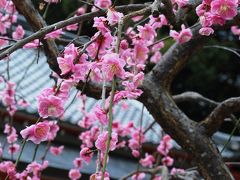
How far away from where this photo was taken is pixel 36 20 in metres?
2.24

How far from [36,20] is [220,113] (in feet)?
3.33

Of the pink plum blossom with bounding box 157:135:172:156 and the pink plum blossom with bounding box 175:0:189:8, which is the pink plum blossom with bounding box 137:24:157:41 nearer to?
the pink plum blossom with bounding box 175:0:189:8

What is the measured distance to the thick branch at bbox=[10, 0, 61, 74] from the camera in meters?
2.19

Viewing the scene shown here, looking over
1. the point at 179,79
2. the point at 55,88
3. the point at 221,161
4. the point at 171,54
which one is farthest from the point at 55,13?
the point at 55,88

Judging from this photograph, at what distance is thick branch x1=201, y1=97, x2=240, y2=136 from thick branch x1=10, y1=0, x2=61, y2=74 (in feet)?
2.64

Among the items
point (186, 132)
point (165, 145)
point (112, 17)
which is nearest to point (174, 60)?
point (186, 132)

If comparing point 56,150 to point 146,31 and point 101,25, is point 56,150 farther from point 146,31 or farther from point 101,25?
point 101,25

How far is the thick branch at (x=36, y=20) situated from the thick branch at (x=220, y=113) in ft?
2.64

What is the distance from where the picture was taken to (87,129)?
13.3 ft

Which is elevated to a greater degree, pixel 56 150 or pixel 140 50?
pixel 140 50

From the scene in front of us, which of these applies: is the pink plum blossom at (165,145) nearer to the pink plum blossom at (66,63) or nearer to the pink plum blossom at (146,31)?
the pink plum blossom at (146,31)

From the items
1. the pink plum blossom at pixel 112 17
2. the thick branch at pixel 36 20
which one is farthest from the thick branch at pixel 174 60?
the pink plum blossom at pixel 112 17

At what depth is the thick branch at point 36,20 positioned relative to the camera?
219 centimetres

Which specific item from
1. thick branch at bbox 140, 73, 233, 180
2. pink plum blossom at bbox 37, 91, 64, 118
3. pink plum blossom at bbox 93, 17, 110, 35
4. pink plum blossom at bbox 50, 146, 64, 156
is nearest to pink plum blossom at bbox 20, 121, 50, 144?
pink plum blossom at bbox 37, 91, 64, 118
